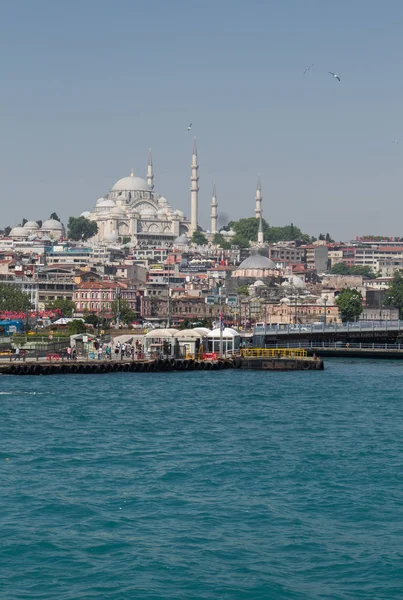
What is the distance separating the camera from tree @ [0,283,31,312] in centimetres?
10350

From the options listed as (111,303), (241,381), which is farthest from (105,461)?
(111,303)

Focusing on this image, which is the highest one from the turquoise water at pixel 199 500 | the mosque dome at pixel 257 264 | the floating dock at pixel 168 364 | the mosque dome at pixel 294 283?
the mosque dome at pixel 257 264

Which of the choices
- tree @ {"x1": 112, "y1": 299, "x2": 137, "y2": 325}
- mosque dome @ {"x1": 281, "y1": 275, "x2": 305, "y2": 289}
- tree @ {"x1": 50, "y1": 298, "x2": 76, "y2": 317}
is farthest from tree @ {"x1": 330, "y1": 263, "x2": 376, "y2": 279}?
tree @ {"x1": 112, "y1": 299, "x2": 137, "y2": 325}

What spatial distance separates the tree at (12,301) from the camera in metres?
104

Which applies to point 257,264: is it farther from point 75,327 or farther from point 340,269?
point 75,327

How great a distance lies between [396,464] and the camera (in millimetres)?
31312

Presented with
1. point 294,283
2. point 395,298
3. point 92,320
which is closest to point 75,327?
point 92,320

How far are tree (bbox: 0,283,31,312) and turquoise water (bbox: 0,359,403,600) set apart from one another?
59.5 meters

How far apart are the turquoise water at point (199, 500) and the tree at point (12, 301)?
59517 mm

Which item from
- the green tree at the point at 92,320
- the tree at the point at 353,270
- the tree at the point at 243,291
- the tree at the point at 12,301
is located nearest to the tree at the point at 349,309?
the tree at the point at 243,291

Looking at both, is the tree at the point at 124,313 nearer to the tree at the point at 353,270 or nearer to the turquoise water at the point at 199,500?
the turquoise water at the point at 199,500

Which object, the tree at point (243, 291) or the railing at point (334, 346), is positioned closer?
A: the railing at point (334, 346)

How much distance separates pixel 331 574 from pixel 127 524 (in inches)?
178

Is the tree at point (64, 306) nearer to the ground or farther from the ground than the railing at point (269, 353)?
farther from the ground
